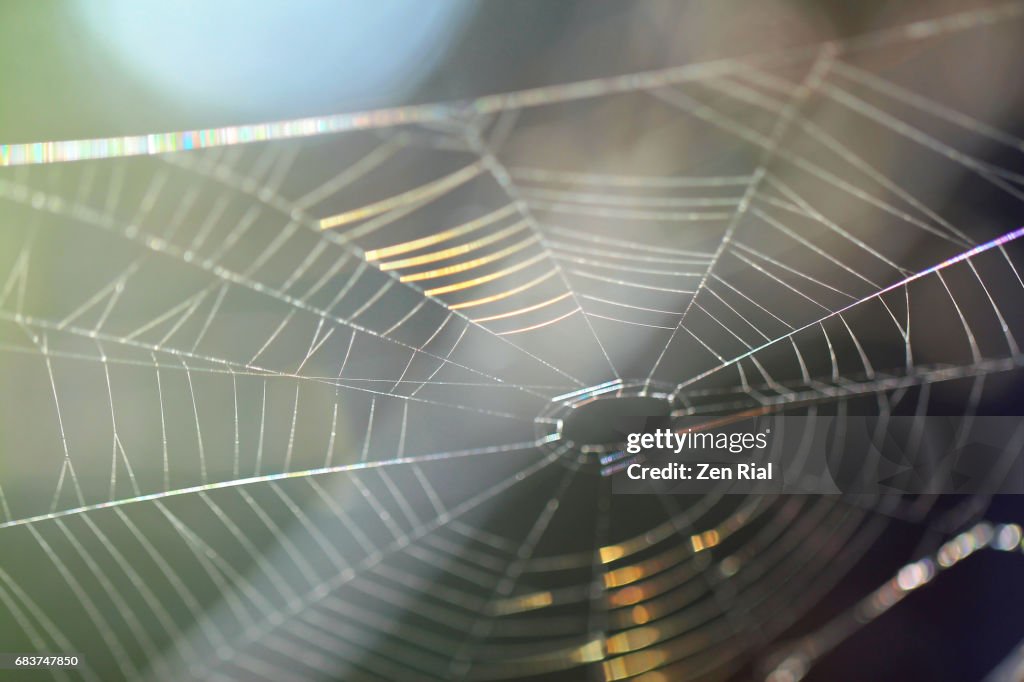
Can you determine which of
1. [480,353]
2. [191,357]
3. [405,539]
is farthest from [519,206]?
[405,539]

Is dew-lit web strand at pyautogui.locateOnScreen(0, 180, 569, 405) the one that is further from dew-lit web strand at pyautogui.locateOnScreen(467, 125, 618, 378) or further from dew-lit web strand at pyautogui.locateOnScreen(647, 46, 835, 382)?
dew-lit web strand at pyautogui.locateOnScreen(647, 46, 835, 382)

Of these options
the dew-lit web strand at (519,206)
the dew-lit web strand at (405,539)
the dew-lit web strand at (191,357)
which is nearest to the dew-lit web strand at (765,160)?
the dew-lit web strand at (519,206)

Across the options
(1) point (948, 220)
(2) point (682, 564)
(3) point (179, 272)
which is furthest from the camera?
(2) point (682, 564)

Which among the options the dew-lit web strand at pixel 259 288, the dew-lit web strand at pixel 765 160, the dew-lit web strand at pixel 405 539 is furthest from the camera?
the dew-lit web strand at pixel 405 539

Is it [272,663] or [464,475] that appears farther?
[464,475]

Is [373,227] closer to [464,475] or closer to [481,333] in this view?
[481,333]

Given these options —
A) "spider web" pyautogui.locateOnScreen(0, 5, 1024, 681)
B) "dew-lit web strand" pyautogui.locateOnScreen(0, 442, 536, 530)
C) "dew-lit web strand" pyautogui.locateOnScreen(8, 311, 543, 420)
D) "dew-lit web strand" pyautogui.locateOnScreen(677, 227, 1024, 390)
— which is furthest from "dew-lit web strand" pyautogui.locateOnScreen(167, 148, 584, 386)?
"dew-lit web strand" pyautogui.locateOnScreen(677, 227, 1024, 390)

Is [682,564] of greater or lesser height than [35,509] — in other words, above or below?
below

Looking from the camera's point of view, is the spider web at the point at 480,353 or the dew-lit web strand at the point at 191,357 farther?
the dew-lit web strand at the point at 191,357

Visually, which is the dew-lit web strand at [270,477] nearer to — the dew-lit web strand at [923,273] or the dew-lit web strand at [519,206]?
the dew-lit web strand at [519,206]

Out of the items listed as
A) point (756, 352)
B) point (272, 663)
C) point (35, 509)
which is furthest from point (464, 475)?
point (35, 509)
